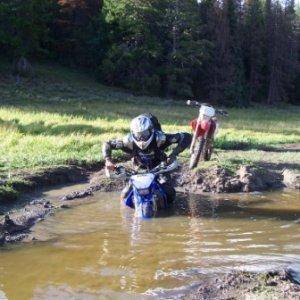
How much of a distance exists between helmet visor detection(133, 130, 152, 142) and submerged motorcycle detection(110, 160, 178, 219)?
433mm

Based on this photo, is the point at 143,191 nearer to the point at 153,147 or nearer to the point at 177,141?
the point at 153,147

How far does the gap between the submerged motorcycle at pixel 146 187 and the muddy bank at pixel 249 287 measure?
8.97 ft

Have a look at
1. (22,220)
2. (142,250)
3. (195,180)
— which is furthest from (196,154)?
(142,250)

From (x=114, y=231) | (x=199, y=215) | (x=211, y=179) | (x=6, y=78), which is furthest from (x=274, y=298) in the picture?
(x=6, y=78)

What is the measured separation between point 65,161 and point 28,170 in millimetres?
1249

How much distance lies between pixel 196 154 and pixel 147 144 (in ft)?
9.79

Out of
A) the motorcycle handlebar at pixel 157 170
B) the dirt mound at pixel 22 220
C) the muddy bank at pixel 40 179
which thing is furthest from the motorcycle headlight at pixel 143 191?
the muddy bank at pixel 40 179

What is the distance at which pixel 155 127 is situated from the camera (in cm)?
881

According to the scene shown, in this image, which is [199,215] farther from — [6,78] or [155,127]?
[6,78]

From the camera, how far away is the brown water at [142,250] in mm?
5517

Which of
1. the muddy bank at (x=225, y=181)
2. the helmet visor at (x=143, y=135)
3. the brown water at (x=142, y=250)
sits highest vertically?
the helmet visor at (x=143, y=135)

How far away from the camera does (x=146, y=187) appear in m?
8.16

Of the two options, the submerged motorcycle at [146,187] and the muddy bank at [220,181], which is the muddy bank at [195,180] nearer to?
the muddy bank at [220,181]

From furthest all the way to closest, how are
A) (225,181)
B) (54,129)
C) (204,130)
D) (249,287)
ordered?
(54,129)
(204,130)
(225,181)
(249,287)
